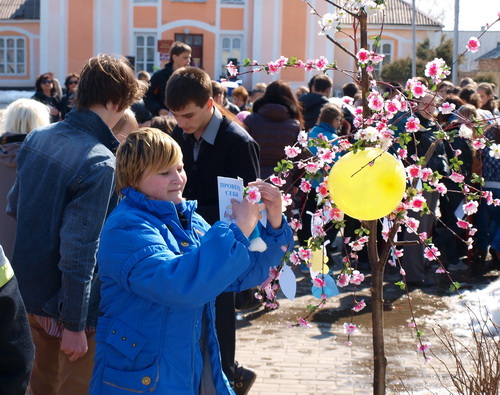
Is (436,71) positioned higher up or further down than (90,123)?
higher up

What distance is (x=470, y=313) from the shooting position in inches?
275

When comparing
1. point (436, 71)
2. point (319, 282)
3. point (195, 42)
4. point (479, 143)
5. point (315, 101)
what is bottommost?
point (319, 282)

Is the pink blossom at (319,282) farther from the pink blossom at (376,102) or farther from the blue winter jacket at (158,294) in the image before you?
the pink blossom at (376,102)

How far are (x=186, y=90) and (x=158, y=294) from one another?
1.85 metres

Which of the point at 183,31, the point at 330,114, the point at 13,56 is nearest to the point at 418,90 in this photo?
the point at 330,114

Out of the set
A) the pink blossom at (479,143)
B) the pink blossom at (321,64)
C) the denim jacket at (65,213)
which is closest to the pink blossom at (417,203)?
the pink blossom at (479,143)

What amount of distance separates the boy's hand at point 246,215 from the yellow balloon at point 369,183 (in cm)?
32

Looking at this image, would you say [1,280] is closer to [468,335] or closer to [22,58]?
[468,335]

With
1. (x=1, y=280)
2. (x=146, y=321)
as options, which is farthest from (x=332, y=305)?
(x=1, y=280)

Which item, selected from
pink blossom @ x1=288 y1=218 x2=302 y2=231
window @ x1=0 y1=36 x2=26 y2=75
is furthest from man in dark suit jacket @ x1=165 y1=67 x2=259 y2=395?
window @ x1=0 y1=36 x2=26 y2=75

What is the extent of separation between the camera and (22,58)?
41562 mm

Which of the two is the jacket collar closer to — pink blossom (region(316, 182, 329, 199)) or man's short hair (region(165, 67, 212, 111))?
man's short hair (region(165, 67, 212, 111))

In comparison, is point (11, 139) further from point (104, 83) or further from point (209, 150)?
point (104, 83)

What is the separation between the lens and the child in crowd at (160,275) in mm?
2646
